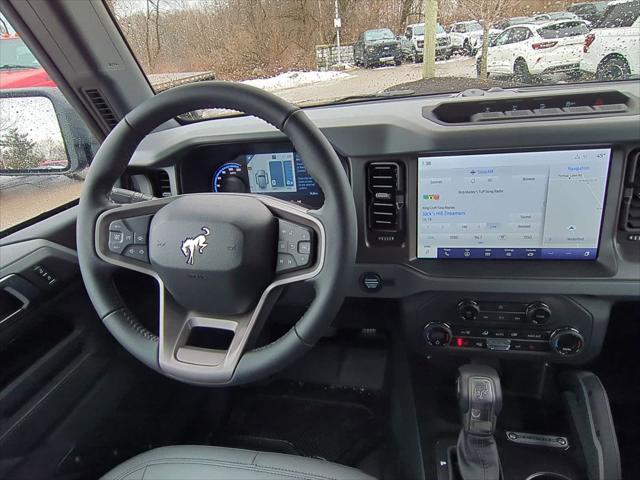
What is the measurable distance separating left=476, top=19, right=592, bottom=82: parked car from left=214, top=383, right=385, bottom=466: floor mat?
4.43 ft

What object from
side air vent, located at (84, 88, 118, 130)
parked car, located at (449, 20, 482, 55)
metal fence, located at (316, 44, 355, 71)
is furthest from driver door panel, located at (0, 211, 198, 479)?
parked car, located at (449, 20, 482, 55)

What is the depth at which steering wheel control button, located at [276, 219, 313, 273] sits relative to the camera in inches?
41.4

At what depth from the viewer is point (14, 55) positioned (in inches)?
58.1

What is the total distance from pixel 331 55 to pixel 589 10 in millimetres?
725

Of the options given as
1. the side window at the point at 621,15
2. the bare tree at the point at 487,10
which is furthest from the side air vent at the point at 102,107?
the side window at the point at 621,15

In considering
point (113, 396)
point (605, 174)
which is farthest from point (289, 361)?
point (605, 174)

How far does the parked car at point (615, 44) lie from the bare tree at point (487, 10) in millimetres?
248

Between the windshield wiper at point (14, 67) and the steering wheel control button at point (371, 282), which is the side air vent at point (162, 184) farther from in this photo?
the steering wheel control button at point (371, 282)

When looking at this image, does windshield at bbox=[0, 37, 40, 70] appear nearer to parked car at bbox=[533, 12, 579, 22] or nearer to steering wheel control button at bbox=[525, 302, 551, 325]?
parked car at bbox=[533, 12, 579, 22]

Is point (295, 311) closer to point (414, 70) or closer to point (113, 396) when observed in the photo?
point (113, 396)

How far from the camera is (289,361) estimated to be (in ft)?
3.34

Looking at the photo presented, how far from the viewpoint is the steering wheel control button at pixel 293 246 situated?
1052 millimetres

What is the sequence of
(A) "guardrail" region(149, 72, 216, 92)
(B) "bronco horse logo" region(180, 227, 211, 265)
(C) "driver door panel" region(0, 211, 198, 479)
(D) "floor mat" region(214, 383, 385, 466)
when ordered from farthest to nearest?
(D) "floor mat" region(214, 383, 385, 466)
(A) "guardrail" region(149, 72, 216, 92)
(C) "driver door panel" region(0, 211, 198, 479)
(B) "bronco horse logo" region(180, 227, 211, 265)

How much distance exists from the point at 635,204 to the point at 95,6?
1670 mm
